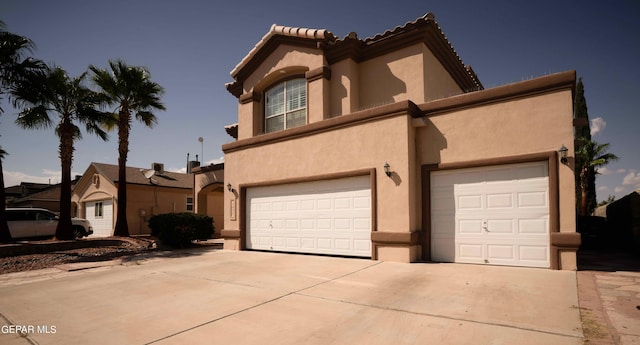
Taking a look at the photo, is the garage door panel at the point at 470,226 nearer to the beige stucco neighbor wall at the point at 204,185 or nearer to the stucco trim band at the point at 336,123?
the stucco trim band at the point at 336,123

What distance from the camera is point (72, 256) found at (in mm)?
12828

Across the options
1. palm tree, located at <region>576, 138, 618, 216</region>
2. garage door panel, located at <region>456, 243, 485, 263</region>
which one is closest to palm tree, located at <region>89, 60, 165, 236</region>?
garage door panel, located at <region>456, 243, 485, 263</region>

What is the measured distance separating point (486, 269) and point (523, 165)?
2.82m

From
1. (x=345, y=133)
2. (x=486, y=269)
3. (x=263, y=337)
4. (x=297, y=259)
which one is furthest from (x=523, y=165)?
(x=263, y=337)

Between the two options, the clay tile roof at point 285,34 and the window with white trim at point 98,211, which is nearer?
the clay tile roof at point 285,34

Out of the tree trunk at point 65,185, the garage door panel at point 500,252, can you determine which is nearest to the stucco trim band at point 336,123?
the garage door panel at point 500,252

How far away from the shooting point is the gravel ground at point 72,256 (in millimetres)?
10852

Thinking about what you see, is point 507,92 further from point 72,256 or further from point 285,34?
point 72,256

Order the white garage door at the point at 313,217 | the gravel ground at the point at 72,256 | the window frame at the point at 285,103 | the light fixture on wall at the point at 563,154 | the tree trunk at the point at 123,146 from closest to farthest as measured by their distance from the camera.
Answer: the light fixture on wall at the point at 563,154 < the white garage door at the point at 313,217 < the gravel ground at the point at 72,256 < the window frame at the point at 285,103 < the tree trunk at the point at 123,146

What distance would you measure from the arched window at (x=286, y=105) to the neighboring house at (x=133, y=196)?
12841 mm

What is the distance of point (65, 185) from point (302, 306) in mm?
17017

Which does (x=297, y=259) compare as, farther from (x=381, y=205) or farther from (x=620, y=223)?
(x=620, y=223)

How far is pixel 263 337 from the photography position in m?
4.14

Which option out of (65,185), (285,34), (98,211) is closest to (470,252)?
(285,34)
